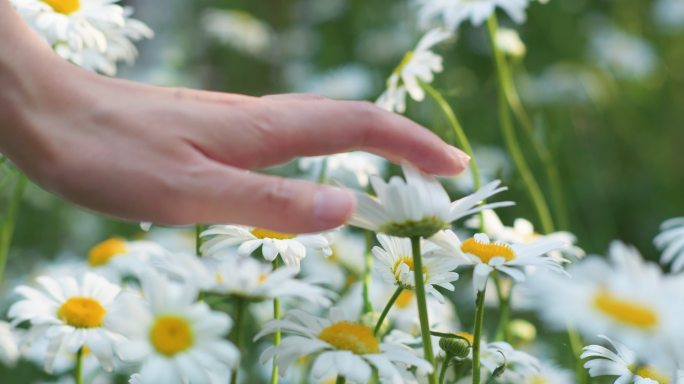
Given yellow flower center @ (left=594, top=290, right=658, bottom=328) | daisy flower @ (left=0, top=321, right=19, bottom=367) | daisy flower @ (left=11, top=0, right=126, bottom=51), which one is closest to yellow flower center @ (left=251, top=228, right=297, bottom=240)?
yellow flower center @ (left=594, top=290, right=658, bottom=328)

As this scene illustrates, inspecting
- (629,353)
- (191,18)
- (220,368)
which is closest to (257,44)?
(191,18)

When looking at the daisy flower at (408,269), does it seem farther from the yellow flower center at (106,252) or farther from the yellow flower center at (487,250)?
the yellow flower center at (106,252)

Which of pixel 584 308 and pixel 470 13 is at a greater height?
pixel 470 13

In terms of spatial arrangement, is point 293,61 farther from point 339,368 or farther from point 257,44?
point 339,368

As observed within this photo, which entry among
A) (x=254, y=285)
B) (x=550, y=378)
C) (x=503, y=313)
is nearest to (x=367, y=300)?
(x=503, y=313)

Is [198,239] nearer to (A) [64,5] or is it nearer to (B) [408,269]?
(B) [408,269]

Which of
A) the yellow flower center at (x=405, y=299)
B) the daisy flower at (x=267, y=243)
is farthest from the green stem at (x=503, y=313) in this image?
the daisy flower at (x=267, y=243)
